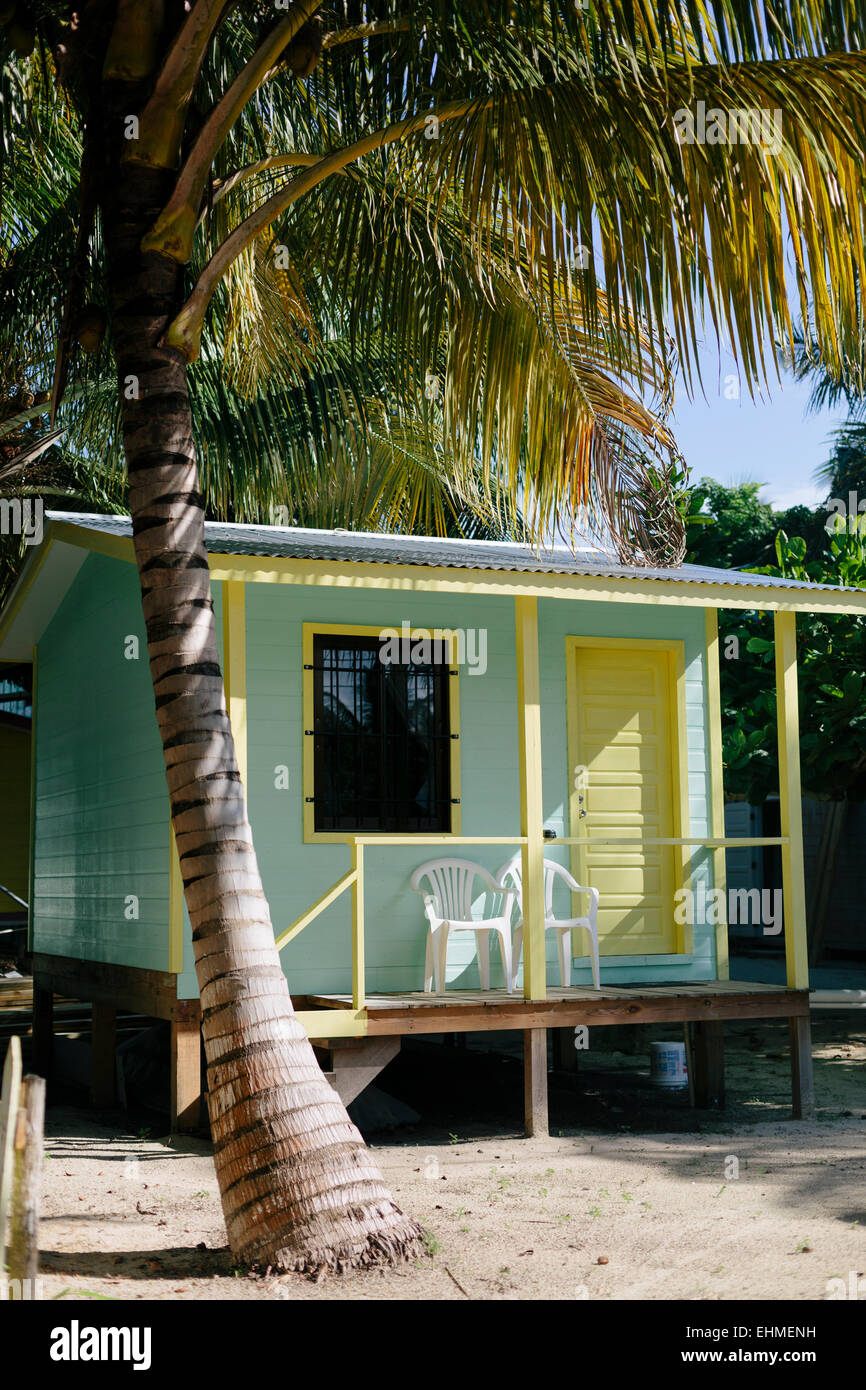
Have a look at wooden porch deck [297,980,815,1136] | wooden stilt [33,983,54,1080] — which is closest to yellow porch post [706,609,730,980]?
wooden porch deck [297,980,815,1136]

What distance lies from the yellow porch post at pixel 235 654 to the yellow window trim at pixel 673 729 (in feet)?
9.22

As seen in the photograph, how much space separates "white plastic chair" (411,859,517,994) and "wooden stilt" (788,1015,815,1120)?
1.98 metres

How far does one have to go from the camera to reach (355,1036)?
8.50 meters

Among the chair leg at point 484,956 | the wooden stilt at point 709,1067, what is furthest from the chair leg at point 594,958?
the wooden stilt at point 709,1067

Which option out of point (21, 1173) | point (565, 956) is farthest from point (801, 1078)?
point (21, 1173)

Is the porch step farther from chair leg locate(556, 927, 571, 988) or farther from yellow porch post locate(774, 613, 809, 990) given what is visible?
yellow porch post locate(774, 613, 809, 990)

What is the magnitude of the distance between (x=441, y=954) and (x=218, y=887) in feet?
12.5

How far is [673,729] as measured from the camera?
1082 cm

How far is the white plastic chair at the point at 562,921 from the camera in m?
9.81

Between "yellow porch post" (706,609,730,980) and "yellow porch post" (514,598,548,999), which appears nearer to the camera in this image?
"yellow porch post" (514,598,548,999)

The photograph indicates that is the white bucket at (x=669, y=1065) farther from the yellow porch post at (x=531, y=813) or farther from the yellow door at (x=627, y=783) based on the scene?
the yellow porch post at (x=531, y=813)

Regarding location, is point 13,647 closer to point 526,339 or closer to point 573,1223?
point 526,339

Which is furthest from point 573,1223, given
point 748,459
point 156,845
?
point 748,459

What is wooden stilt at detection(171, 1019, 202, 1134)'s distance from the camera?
8.69 metres
